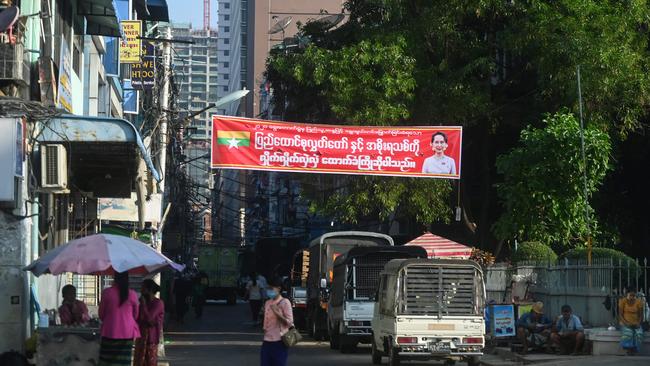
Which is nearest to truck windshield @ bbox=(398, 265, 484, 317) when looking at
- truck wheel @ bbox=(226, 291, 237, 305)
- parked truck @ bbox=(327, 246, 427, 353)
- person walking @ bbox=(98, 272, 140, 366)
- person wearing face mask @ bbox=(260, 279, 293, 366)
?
parked truck @ bbox=(327, 246, 427, 353)

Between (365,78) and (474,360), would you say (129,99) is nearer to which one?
(365,78)

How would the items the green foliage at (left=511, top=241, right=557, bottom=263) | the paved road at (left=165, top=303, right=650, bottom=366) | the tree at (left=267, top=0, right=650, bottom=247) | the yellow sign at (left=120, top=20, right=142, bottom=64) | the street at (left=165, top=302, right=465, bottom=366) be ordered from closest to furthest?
the paved road at (left=165, top=303, right=650, bottom=366) → the street at (left=165, top=302, right=465, bottom=366) → the green foliage at (left=511, top=241, right=557, bottom=263) → the tree at (left=267, top=0, right=650, bottom=247) → the yellow sign at (left=120, top=20, right=142, bottom=64)

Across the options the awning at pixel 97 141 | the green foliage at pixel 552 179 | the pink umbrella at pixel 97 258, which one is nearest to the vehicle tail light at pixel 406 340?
the awning at pixel 97 141

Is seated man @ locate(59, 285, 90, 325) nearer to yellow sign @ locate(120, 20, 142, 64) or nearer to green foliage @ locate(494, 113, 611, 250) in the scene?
green foliage @ locate(494, 113, 611, 250)

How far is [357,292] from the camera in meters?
28.7

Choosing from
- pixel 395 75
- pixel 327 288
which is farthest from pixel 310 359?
pixel 395 75

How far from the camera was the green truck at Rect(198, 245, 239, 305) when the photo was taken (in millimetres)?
73312

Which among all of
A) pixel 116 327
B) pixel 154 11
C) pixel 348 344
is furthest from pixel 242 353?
pixel 154 11

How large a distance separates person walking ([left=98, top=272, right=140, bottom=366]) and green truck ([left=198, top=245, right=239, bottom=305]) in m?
56.2

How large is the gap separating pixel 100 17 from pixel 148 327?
11.4 m

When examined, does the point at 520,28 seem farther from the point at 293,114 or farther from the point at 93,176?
the point at 93,176

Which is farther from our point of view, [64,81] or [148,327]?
[64,81]

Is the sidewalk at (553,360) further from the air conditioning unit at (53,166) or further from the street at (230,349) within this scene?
the air conditioning unit at (53,166)

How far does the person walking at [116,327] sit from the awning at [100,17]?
11.2 m
